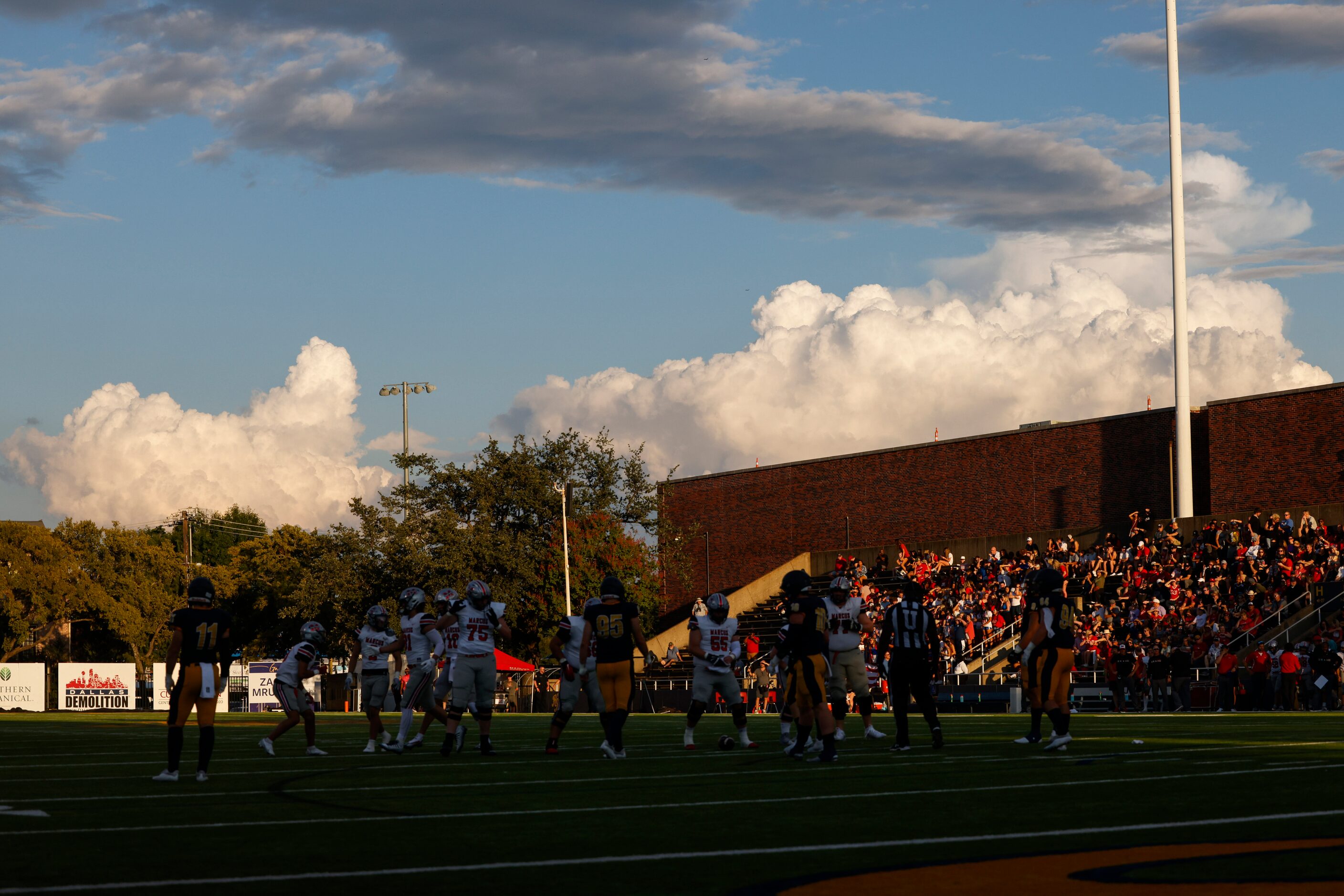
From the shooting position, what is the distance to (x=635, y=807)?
1016cm

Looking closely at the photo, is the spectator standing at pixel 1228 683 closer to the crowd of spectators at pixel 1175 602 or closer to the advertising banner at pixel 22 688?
the crowd of spectators at pixel 1175 602

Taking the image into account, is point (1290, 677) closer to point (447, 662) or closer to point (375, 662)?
point (447, 662)

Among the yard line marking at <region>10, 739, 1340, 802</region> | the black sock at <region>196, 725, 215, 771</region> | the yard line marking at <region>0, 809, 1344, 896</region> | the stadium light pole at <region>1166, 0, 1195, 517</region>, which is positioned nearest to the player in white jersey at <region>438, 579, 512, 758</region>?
the yard line marking at <region>10, 739, 1340, 802</region>

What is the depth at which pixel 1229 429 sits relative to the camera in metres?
47.3

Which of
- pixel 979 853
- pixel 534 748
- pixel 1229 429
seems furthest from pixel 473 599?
pixel 1229 429

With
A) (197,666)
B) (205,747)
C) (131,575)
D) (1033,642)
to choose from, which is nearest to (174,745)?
(205,747)

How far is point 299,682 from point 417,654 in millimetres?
1557

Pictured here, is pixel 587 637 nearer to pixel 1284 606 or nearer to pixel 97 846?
pixel 97 846

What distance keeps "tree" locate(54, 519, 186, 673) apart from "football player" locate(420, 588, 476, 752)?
59.2m

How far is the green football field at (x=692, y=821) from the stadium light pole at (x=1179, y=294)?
1155 inches

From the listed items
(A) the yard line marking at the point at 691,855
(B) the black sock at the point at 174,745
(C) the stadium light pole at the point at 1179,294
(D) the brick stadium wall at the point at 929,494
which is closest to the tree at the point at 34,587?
(D) the brick stadium wall at the point at 929,494

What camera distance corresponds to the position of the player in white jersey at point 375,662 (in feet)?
57.6

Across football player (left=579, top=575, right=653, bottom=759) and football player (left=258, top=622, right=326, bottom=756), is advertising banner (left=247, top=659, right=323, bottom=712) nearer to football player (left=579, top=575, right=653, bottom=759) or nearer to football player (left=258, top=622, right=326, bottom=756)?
football player (left=258, top=622, right=326, bottom=756)

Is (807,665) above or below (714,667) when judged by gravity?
above
